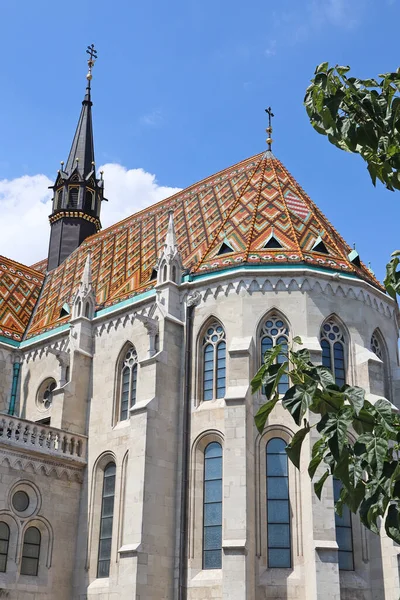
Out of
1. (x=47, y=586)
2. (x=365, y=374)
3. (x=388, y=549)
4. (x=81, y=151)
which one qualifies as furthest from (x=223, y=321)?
(x=81, y=151)

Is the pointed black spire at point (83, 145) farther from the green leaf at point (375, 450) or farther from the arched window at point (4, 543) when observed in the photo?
the green leaf at point (375, 450)

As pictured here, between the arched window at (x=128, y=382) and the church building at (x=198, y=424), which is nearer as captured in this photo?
the church building at (x=198, y=424)

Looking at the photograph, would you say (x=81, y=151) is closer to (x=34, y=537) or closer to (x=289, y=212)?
(x=289, y=212)

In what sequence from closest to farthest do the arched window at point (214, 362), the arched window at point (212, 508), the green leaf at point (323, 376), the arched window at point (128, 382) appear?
the green leaf at point (323, 376) < the arched window at point (212, 508) < the arched window at point (214, 362) < the arched window at point (128, 382)

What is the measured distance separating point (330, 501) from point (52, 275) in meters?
20.3

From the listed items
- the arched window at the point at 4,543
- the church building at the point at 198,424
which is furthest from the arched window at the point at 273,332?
the arched window at the point at 4,543

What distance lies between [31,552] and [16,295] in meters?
13.8

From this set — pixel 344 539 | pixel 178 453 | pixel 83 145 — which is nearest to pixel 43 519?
pixel 178 453

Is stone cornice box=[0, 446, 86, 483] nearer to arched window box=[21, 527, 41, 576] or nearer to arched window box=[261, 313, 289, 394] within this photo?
arched window box=[21, 527, 41, 576]

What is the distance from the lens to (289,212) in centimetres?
2655

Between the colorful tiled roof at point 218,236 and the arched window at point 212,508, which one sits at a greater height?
the colorful tiled roof at point 218,236

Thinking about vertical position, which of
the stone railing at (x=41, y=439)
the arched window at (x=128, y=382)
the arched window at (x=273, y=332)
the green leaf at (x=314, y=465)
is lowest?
the green leaf at (x=314, y=465)

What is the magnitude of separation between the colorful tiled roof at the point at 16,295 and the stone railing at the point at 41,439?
7236mm

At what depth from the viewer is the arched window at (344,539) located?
20781mm
